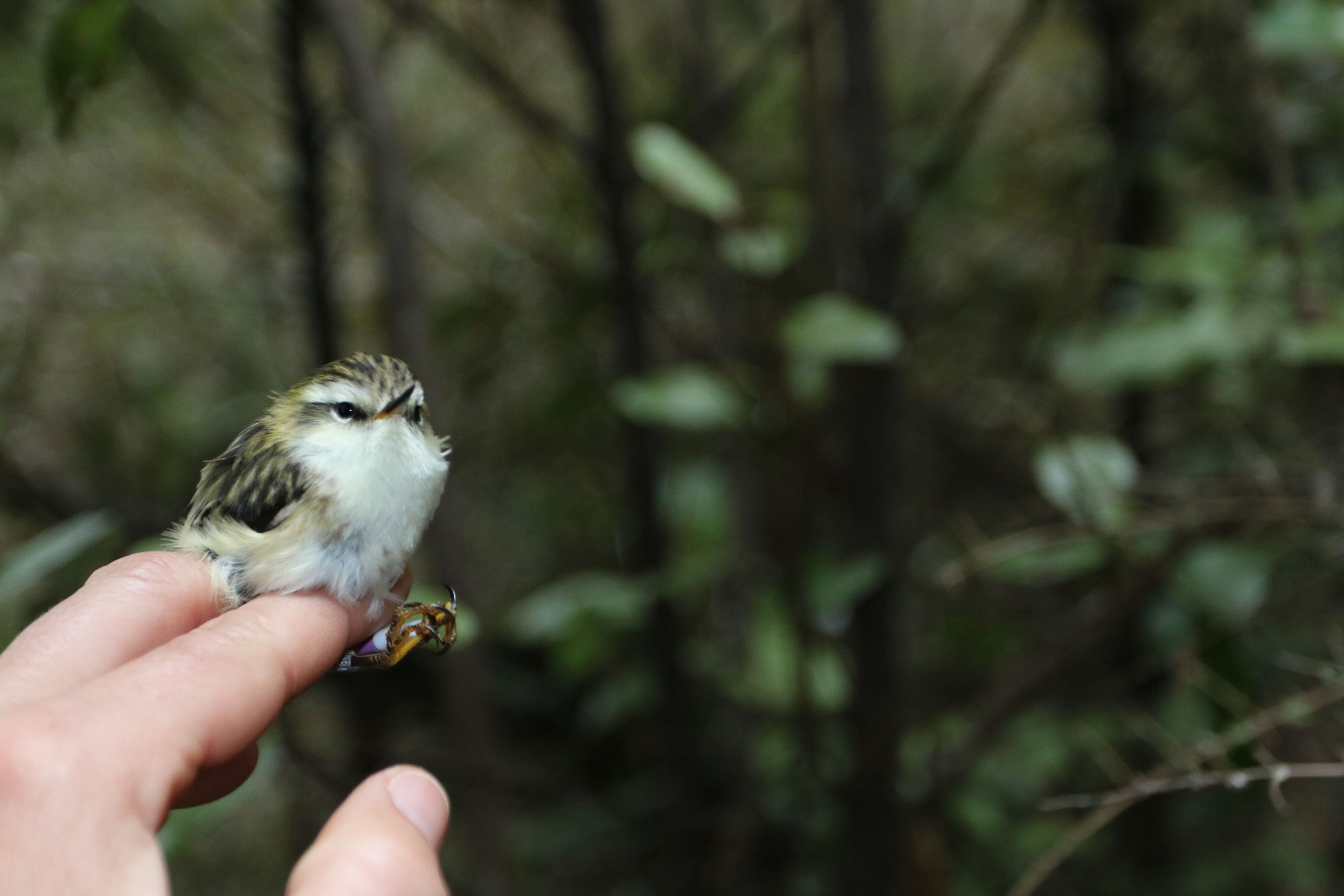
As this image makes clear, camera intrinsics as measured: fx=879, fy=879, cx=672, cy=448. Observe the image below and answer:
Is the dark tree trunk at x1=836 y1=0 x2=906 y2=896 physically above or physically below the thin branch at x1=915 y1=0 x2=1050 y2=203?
below

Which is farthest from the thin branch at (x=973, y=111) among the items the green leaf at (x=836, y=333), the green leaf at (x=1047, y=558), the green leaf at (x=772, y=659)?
the green leaf at (x=772, y=659)

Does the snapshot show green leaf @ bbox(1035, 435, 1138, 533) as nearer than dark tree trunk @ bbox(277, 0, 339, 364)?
Yes

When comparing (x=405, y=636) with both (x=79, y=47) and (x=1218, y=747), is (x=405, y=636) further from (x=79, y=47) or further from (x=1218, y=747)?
(x=1218, y=747)

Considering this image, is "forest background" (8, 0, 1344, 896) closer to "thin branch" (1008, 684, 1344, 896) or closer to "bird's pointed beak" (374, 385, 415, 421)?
"thin branch" (1008, 684, 1344, 896)

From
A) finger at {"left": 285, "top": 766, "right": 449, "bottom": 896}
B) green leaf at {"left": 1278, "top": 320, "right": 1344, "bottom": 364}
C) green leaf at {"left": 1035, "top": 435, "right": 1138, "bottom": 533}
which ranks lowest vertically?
green leaf at {"left": 1035, "top": 435, "right": 1138, "bottom": 533}

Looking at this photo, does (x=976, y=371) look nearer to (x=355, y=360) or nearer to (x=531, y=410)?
(x=531, y=410)

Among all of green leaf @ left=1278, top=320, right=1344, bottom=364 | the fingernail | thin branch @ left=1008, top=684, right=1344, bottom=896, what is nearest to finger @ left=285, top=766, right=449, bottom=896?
the fingernail

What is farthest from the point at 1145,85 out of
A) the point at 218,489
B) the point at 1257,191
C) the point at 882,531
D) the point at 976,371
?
the point at 218,489
